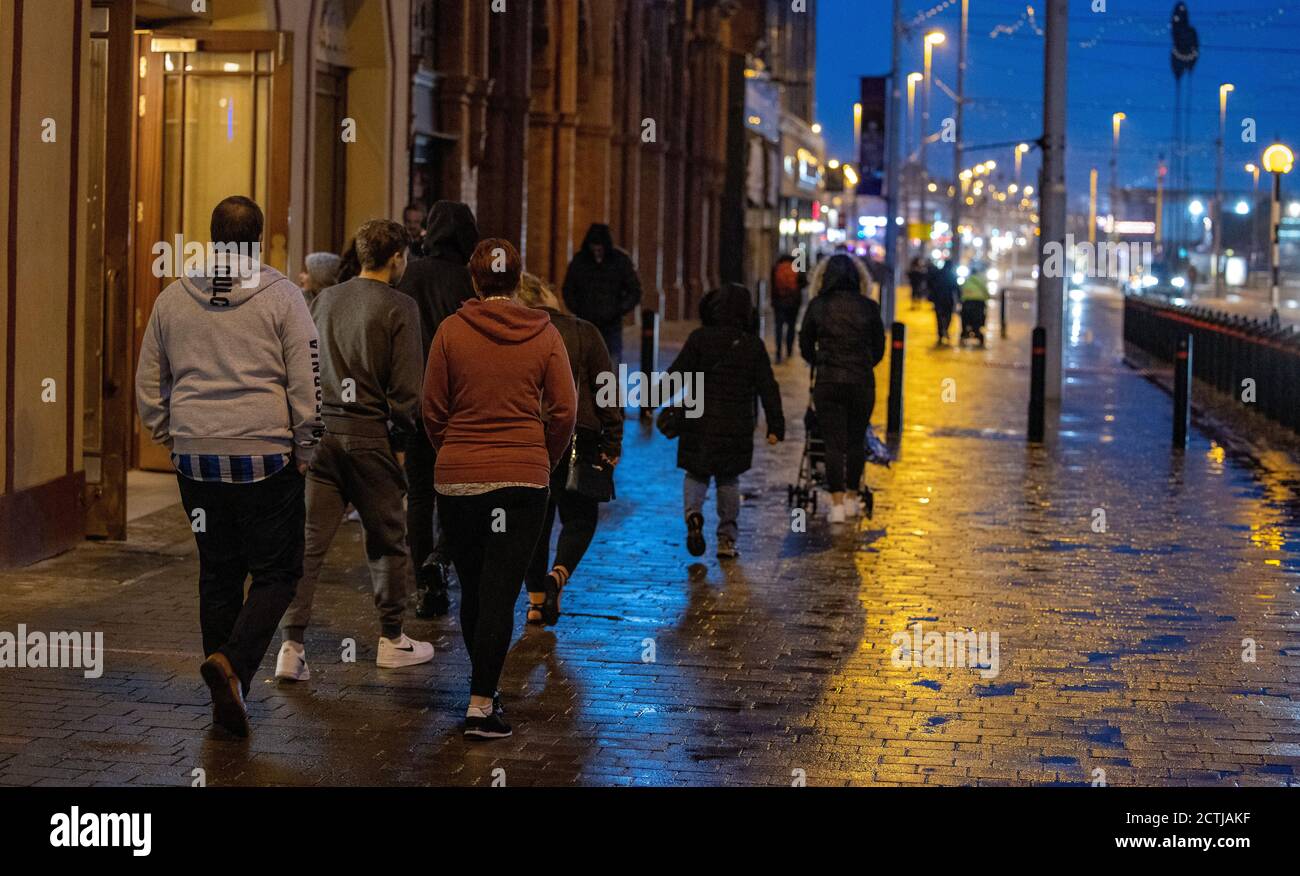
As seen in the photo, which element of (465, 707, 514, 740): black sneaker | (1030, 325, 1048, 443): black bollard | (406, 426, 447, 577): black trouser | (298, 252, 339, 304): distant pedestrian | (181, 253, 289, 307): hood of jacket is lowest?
(465, 707, 514, 740): black sneaker

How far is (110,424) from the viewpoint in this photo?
11594 millimetres

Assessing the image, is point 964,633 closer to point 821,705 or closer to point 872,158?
point 821,705

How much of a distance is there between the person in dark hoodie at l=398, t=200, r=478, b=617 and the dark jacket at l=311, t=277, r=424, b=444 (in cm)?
138

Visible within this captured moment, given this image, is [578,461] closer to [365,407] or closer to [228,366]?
[365,407]

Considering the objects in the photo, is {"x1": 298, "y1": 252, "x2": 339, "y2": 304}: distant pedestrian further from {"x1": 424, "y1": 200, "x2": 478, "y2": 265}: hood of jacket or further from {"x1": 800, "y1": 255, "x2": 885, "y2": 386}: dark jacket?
{"x1": 800, "y1": 255, "x2": 885, "y2": 386}: dark jacket

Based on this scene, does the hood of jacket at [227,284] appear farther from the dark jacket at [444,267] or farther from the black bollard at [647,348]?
the black bollard at [647,348]

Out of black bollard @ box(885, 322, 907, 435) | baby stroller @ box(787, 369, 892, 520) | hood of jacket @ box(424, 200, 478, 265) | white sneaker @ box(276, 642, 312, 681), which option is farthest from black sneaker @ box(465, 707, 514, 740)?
black bollard @ box(885, 322, 907, 435)

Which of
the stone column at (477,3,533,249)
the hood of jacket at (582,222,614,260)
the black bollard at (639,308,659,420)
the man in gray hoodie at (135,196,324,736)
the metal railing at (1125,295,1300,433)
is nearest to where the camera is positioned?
the man in gray hoodie at (135,196,324,736)

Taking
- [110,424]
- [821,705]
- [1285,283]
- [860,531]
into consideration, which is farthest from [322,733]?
[1285,283]

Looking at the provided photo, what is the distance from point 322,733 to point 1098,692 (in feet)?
10.5

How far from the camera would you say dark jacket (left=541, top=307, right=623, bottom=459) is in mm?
8797

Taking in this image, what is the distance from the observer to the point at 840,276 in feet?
42.1

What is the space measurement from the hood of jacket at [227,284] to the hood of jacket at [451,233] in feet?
9.05
